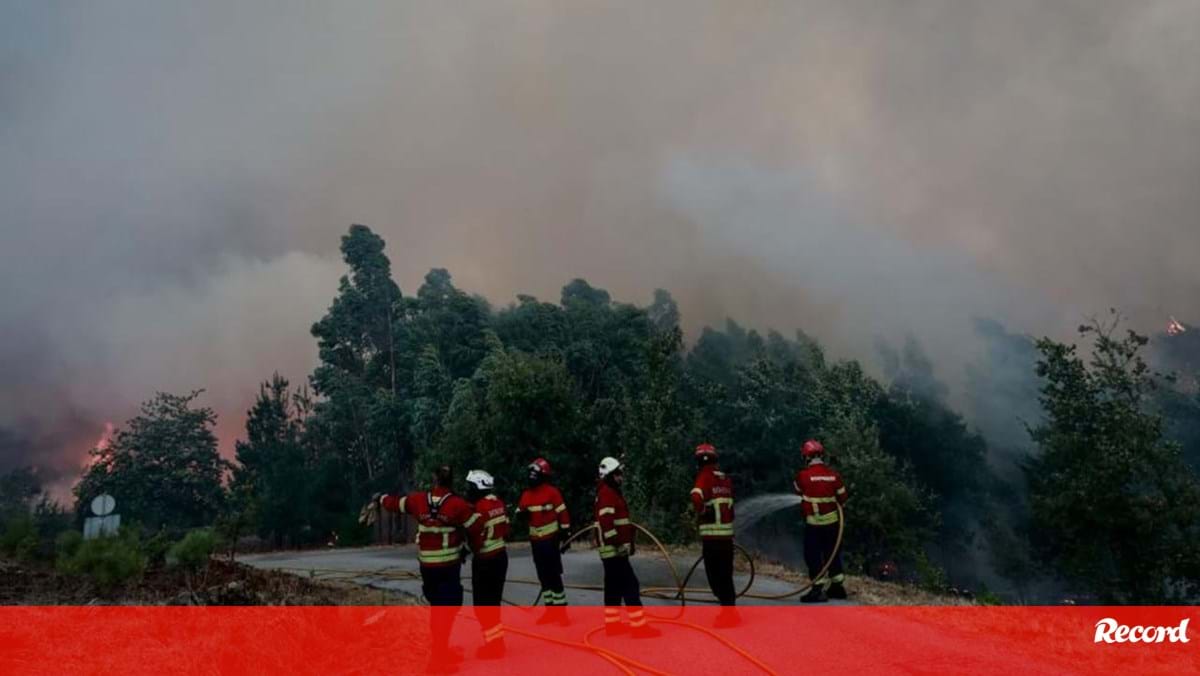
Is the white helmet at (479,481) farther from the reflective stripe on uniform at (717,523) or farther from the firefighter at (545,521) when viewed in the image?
the reflective stripe on uniform at (717,523)

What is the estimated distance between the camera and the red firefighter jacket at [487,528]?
7.46 m

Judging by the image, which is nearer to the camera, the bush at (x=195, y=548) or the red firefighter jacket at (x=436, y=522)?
the red firefighter jacket at (x=436, y=522)

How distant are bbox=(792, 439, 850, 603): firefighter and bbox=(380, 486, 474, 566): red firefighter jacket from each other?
493 cm

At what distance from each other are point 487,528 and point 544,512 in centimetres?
98

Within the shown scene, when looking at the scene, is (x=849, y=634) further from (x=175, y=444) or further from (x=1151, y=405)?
(x=1151, y=405)

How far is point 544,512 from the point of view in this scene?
835 cm

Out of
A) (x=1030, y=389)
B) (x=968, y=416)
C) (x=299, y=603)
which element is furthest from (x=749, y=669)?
(x=1030, y=389)

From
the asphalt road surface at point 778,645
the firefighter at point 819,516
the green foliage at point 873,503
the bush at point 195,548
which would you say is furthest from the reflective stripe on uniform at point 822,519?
the green foliage at point 873,503

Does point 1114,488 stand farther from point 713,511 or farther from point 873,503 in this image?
point 713,511

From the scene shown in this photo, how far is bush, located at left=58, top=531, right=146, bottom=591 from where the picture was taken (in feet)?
32.5

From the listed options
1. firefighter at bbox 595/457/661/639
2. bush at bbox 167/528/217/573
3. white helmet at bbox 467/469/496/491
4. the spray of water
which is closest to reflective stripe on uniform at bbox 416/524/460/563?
white helmet at bbox 467/469/496/491

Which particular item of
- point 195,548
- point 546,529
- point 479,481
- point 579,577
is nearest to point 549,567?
point 546,529

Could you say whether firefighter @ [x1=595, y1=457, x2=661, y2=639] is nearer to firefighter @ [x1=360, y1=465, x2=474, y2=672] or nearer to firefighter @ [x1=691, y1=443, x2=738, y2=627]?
firefighter @ [x1=691, y1=443, x2=738, y2=627]

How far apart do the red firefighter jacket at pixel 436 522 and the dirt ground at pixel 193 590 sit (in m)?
3.08
